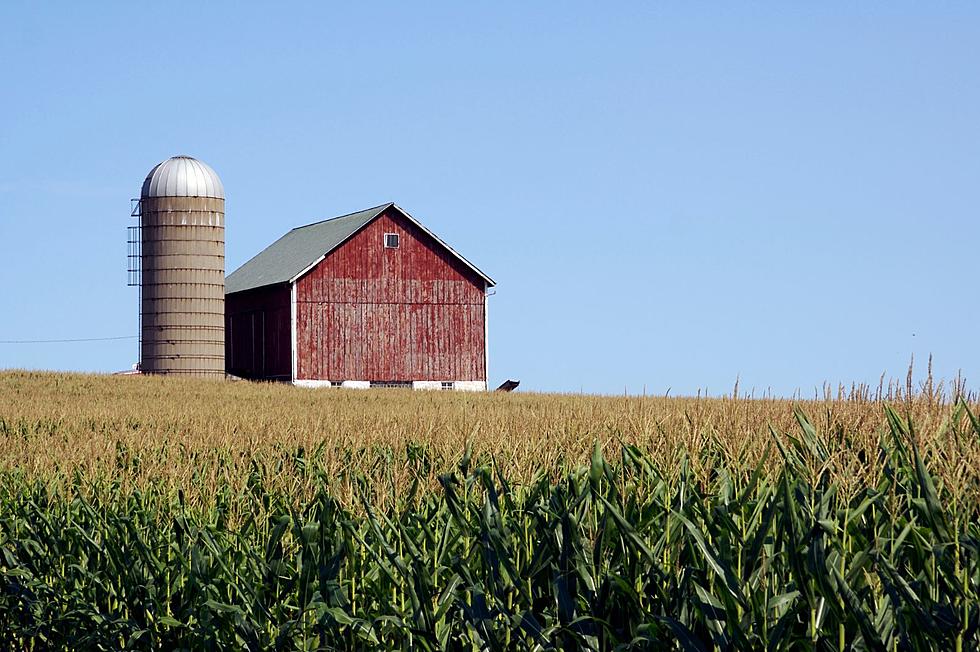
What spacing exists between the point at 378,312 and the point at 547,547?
136 feet

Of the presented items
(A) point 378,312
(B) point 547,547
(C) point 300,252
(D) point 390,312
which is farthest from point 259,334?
(B) point 547,547

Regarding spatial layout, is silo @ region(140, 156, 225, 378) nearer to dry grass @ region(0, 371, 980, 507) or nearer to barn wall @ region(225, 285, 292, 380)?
barn wall @ region(225, 285, 292, 380)

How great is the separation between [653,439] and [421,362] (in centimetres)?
3921

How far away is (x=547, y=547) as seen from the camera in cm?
505

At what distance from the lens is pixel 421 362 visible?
46625 millimetres

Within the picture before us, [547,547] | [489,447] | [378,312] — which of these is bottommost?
[547,547]

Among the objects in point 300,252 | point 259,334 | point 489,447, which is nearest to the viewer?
point 489,447

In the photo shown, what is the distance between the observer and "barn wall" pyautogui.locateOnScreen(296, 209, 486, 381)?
45531mm

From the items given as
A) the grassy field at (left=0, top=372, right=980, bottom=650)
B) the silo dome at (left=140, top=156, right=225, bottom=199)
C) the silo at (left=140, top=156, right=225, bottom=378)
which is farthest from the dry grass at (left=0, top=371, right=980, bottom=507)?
the silo dome at (left=140, top=156, right=225, bottom=199)

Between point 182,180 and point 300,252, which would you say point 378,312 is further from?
point 182,180

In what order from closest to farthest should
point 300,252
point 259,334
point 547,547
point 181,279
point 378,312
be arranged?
point 547,547 < point 378,312 < point 181,279 < point 259,334 < point 300,252

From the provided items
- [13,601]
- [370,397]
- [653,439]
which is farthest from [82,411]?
[653,439]

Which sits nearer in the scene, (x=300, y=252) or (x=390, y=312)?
(x=390, y=312)

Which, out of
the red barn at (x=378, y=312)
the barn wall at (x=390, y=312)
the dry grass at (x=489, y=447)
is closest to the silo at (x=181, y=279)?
the red barn at (x=378, y=312)
